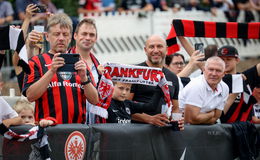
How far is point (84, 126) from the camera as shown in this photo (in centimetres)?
764

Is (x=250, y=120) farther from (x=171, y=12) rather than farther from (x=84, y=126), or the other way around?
(x=171, y=12)

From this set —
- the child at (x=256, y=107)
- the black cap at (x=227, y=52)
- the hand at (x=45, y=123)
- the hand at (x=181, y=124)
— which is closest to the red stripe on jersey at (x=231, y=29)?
the black cap at (x=227, y=52)

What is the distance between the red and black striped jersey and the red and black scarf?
2.86 meters

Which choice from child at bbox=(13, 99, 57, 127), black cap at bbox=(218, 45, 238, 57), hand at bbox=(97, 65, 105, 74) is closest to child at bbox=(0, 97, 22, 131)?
hand at bbox=(97, 65, 105, 74)

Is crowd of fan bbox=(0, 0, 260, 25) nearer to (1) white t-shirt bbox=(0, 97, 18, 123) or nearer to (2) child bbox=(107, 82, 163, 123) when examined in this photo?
(2) child bbox=(107, 82, 163, 123)

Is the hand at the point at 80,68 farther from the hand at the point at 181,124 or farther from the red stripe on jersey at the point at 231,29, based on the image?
the red stripe on jersey at the point at 231,29

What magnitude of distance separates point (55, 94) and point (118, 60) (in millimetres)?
11097

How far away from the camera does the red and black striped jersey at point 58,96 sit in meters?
7.90

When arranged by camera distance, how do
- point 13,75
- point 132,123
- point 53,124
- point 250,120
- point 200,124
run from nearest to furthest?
point 53,124 < point 132,123 < point 200,124 < point 250,120 < point 13,75

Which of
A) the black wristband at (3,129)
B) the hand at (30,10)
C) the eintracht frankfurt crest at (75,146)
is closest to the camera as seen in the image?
the black wristband at (3,129)

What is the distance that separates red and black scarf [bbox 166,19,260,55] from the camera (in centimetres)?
1064

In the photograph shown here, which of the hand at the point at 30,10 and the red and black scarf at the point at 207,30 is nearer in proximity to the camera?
the hand at the point at 30,10

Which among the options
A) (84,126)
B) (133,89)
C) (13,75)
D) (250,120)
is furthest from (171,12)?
(84,126)

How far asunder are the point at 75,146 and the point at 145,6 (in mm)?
11857
